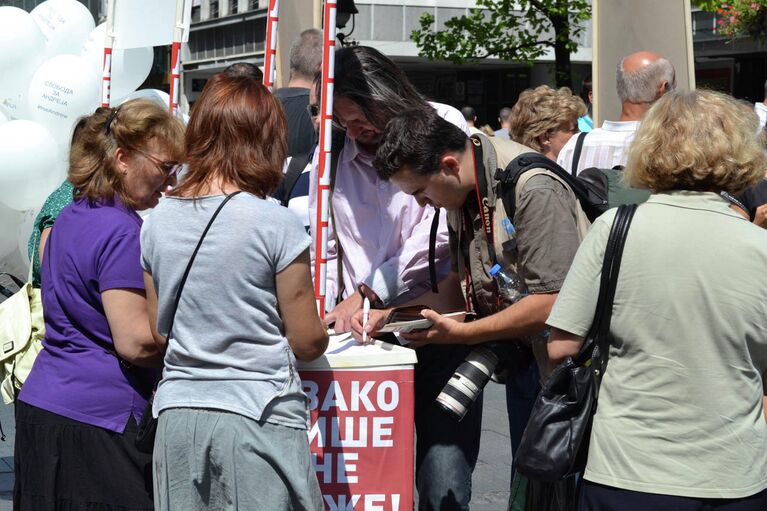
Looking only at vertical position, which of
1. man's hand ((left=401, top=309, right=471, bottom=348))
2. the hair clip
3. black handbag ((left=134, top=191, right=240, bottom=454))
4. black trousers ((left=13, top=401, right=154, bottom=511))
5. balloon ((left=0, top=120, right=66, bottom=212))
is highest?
balloon ((left=0, top=120, right=66, bottom=212))

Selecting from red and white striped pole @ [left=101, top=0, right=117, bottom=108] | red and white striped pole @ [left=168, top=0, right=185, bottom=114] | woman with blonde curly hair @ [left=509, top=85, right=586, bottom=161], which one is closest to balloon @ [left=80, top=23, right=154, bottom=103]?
red and white striped pole @ [left=101, top=0, right=117, bottom=108]

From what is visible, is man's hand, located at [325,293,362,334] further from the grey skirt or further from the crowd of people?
the grey skirt

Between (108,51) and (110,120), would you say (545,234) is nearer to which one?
(110,120)

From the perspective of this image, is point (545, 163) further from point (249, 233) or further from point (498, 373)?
point (249, 233)

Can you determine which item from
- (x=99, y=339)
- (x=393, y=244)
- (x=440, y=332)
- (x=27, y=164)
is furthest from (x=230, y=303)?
(x=27, y=164)

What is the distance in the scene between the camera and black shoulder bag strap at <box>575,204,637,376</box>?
2.37 m

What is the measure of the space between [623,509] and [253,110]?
4.19 feet

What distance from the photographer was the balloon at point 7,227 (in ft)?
23.1

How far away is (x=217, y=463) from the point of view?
8.27 ft

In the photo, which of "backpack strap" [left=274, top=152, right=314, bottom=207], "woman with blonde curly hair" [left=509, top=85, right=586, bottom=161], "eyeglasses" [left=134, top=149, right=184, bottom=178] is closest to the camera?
"eyeglasses" [left=134, top=149, right=184, bottom=178]

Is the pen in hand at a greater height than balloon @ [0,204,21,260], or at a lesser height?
lesser

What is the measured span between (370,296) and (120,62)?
4.50 meters

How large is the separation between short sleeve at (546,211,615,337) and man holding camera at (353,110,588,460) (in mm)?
363

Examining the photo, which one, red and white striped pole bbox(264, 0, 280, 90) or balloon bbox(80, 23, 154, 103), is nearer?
red and white striped pole bbox(264, 0, 280, 90)
